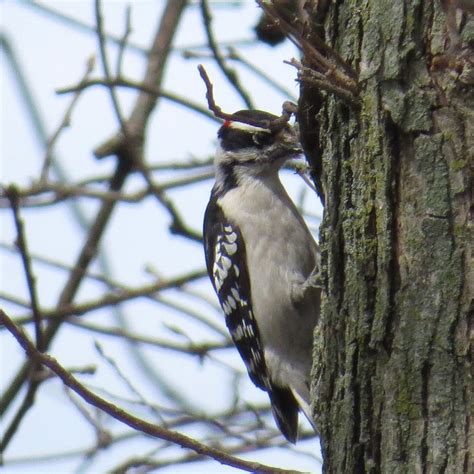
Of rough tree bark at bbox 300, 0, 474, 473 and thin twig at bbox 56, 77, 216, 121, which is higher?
thin twig at bbox 56, 77, 216, 121

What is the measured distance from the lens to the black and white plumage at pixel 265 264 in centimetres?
568

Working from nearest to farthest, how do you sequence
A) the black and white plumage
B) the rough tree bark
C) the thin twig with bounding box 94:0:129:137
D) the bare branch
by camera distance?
the rough tree bark → the bare branch → the thin twig with bounding box 94:0:129:137 → the black and white plumage

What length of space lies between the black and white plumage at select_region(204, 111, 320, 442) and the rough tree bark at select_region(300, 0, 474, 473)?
2.81 meters

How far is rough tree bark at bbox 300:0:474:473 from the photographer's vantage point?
8.10 feet

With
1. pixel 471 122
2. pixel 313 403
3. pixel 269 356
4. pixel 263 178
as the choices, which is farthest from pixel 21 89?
pixel 471 122

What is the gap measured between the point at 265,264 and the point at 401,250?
317 cm

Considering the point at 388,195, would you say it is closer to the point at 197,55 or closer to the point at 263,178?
the point at 197,55

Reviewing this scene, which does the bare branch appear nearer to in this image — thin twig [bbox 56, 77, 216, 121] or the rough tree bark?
thin twig [bbox 56, 77, 216, 121]

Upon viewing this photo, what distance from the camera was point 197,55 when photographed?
5.22m

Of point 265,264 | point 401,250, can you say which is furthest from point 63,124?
point 401,250

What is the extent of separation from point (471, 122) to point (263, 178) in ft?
11.3

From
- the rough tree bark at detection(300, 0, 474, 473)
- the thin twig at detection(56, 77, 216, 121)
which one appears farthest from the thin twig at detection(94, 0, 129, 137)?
the rough tree bark at detection(300, 0, 474, 473)

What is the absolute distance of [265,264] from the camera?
5.75 meters

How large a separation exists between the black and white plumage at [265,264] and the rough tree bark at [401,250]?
2810mm
